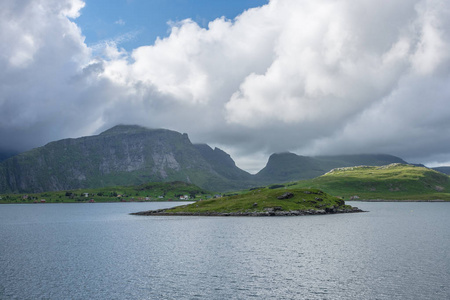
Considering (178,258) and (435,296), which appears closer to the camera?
(435,296)

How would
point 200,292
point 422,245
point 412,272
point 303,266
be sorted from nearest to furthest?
point 200,292
point 412,272
point 303,266
point 422,245

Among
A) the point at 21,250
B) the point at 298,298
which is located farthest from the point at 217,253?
the point at 21,250

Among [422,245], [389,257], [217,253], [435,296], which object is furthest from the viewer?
[422,245]

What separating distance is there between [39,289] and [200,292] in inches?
951

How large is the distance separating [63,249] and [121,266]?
30328 millimetres

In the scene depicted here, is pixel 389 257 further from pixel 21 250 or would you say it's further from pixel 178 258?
pixel 21 250

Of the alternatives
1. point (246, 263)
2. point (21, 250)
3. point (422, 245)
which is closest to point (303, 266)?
point (246, 263)

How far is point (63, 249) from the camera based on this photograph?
8669 cm

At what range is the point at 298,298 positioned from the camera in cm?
4434

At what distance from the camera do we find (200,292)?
47469mm

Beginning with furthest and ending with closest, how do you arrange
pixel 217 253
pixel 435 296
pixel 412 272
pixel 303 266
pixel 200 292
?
pixel 217 253 < pixel 303 266 < pixel 412 272 < pixel 200 292 < pixel 435 296

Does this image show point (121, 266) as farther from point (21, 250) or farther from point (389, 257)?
point (389, 257)

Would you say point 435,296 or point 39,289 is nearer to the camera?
point 435,296

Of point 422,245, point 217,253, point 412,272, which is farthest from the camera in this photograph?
point 422,245
